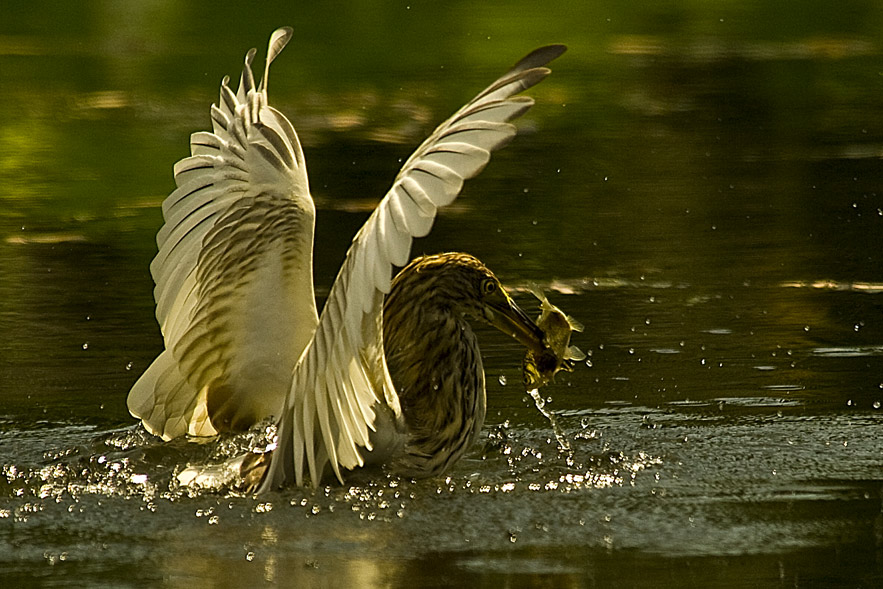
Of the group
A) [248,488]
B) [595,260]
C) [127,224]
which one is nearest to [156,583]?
[248,488]

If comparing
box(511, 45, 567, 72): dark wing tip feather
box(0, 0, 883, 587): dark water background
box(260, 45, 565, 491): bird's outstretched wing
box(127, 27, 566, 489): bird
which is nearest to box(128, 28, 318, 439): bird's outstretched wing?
box(127, 27, 566, 489): bird

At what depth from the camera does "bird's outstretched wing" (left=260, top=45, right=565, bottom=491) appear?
454 centimetres

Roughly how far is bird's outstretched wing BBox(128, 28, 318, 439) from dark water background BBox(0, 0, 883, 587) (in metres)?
0.23

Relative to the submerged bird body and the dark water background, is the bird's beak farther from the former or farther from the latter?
the dark water background

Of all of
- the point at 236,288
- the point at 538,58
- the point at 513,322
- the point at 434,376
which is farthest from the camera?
the point at 236,288

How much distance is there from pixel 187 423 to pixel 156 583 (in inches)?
63.7

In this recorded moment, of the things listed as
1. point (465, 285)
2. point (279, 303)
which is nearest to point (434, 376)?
point (465, 285)

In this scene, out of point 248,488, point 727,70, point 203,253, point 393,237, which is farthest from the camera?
point 727,70

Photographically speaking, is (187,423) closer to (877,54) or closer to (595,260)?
(595,260)

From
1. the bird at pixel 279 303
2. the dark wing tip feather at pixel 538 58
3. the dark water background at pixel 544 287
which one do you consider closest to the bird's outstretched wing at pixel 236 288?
the bird at pixel 279 303

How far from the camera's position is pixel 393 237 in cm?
456

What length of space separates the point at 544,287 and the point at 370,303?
3.69 m

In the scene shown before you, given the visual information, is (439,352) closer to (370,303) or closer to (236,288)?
(236,288)

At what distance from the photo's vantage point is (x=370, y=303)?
4.65m
